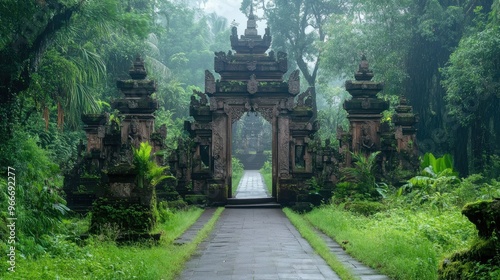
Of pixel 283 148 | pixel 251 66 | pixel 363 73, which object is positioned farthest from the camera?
pixel 251 66

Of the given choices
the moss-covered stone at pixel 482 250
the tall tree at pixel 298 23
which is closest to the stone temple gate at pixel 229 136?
the moss-covered stone at pixel 482 250

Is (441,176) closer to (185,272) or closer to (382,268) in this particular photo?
A: (382,268)

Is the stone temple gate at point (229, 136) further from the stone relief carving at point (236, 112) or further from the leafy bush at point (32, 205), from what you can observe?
the leafy bush at point (32, 205)

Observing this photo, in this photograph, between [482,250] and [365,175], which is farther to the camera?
[365,175]

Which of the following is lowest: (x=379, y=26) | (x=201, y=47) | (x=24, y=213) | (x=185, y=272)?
(x=185, y=272)

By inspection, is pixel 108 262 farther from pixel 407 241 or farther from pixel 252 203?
pixel 252 203

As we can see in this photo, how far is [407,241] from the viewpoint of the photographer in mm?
7520

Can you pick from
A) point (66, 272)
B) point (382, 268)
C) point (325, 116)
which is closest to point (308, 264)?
point (382, 268)

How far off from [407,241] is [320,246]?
6.16ft

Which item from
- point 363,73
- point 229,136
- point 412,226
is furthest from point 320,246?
point 229,136

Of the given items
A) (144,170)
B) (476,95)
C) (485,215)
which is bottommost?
(485,215)

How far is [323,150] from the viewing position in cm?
1736

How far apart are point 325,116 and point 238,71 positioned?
1712 centimetres

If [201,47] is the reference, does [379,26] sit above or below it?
below
